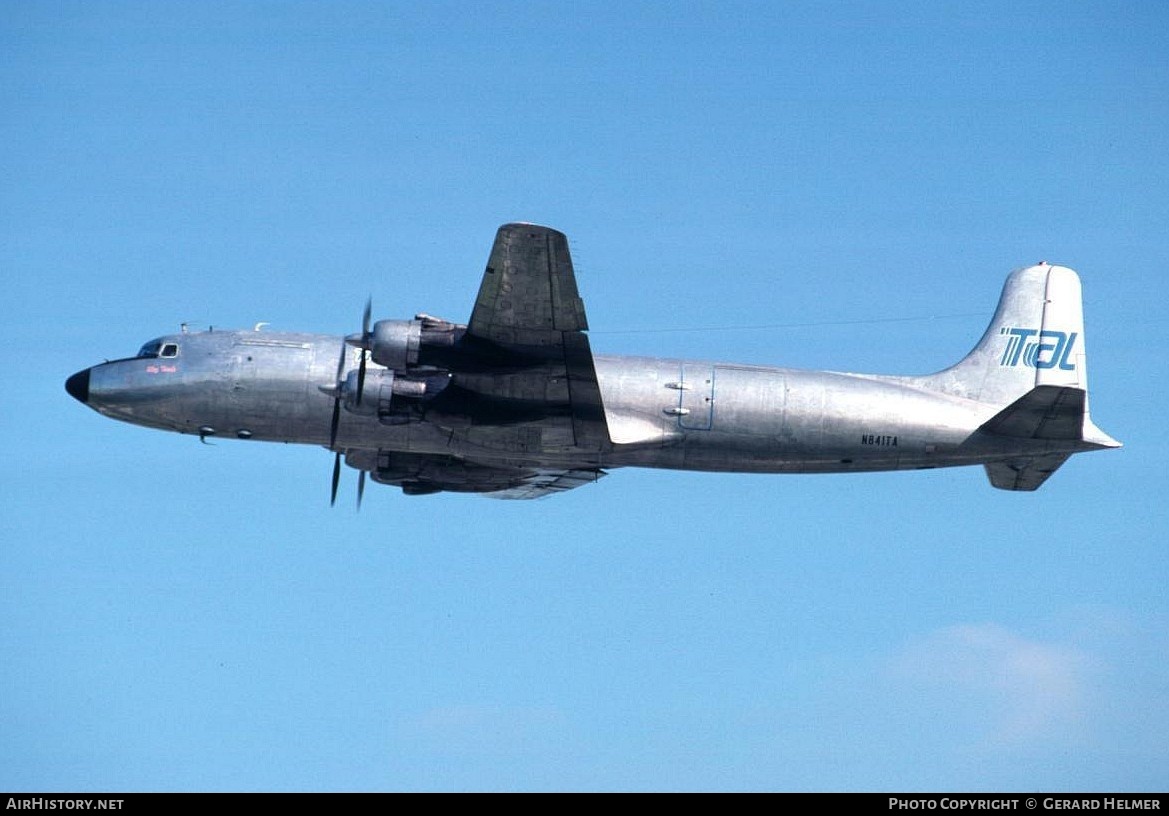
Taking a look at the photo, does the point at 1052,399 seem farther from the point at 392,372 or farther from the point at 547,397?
the point at 392,372

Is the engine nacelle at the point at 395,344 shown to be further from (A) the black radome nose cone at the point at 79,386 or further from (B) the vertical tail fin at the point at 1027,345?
(B) the vertical tail fin at the point at 1027,345

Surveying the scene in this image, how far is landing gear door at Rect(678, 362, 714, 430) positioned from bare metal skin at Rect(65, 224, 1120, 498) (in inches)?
1.3

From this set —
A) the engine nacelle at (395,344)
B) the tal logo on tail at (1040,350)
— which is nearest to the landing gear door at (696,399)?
Answer: the engine nacelle at (395,344)

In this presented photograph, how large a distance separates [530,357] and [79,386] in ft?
39.0

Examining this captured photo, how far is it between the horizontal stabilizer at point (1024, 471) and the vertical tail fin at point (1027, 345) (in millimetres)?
1639

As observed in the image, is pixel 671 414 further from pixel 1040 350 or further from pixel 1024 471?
pixel 1040 350

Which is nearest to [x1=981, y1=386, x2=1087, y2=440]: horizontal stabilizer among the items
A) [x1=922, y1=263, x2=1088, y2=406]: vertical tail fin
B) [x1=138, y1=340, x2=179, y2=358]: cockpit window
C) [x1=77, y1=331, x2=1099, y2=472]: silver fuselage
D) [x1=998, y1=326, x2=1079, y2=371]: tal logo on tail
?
[x1=77, y1=331, x2=1099, y2=472]: silver fuselage

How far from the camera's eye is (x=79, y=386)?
35375mm

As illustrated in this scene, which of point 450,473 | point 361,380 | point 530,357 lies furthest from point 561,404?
point 450,473

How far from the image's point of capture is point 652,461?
3434cm
